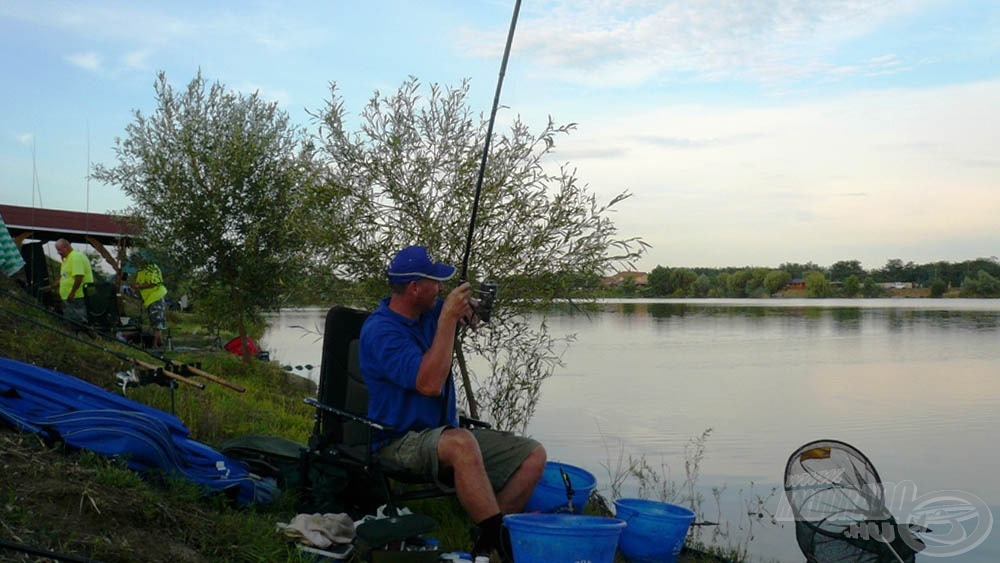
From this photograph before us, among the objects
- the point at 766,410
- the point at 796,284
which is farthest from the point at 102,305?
the point at 796,284

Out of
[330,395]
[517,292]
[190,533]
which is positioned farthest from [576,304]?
[190,533]

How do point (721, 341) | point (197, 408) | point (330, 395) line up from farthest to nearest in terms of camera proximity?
point (721, 341), point (197, 408), point (330, 395)

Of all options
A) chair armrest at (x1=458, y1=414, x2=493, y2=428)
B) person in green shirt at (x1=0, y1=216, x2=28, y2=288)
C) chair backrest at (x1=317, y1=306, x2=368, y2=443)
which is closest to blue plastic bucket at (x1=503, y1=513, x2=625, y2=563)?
chair armrest at (x1=458, y1=414, x2=493, y2=428)

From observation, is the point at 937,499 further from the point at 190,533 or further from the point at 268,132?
the point at 268,132

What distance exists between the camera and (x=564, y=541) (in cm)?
356

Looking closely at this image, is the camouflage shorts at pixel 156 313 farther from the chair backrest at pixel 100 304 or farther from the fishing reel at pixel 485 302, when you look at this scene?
the fishing reel at pixel 485 302

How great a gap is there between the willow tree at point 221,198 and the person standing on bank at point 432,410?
291 inches

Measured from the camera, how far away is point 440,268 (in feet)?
14.5

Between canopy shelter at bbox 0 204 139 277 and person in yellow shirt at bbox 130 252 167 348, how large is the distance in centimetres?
440

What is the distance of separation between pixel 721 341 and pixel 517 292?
2362cm

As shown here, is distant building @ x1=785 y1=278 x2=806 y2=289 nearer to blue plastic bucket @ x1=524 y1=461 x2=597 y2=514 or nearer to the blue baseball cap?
blue plastic bucket @ x1=524 y1=461 x2=597 y2=514

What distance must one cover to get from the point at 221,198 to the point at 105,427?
8.20m

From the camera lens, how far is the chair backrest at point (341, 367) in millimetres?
4844

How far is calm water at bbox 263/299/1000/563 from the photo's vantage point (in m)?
9.33
